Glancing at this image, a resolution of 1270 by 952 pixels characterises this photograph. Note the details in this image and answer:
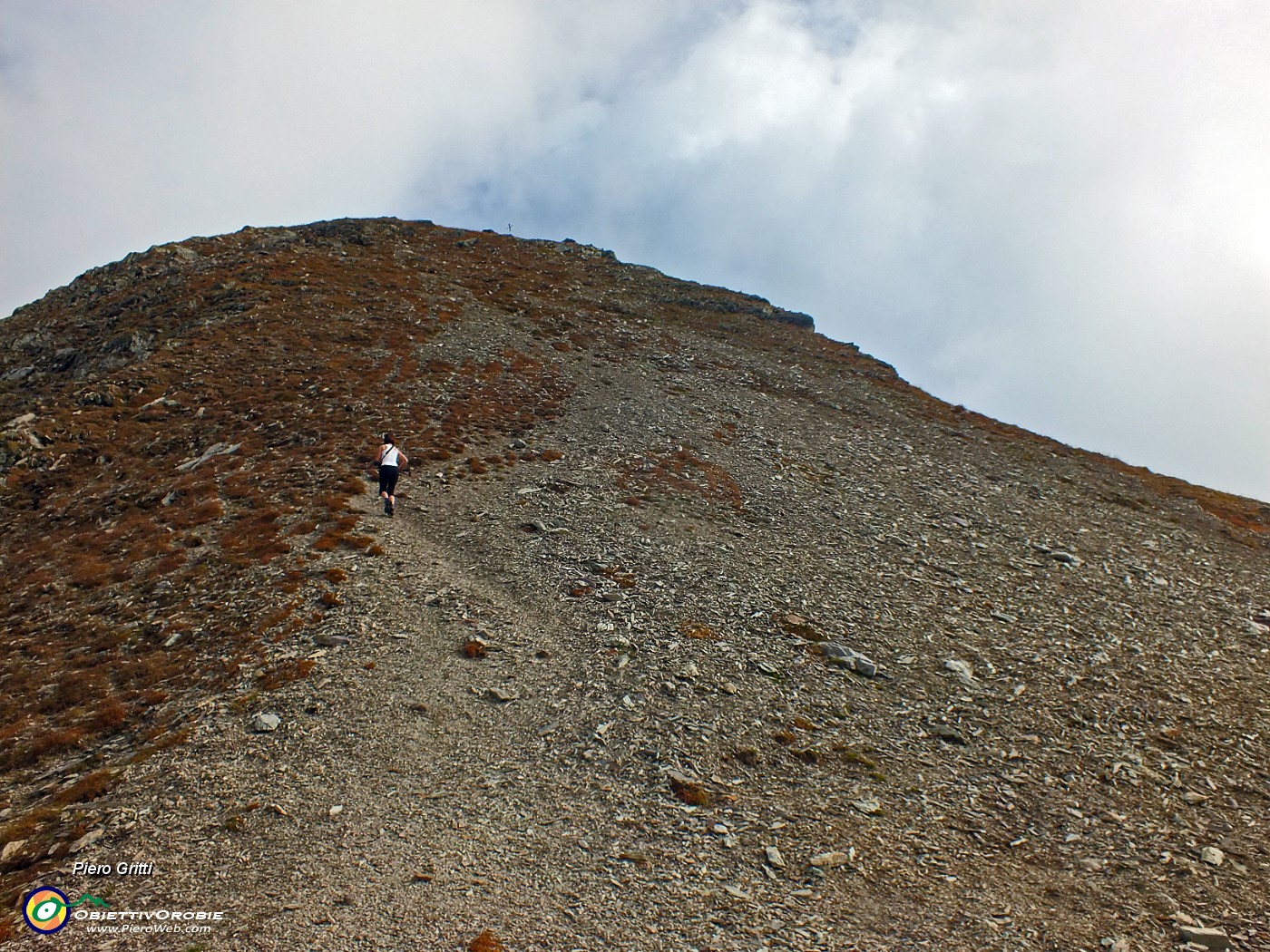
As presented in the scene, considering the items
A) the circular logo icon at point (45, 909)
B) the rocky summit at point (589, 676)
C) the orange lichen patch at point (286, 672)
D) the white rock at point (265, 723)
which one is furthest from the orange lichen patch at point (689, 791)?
the circular logo icon at point (45, 909)

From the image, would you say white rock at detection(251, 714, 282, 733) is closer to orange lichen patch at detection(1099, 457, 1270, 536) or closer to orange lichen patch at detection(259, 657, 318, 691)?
orange lichen patch at detection(259, 657, 318, 691)

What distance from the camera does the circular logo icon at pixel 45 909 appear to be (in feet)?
34.9

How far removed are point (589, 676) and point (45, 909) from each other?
11.2 metres

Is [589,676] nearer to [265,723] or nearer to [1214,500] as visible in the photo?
[265,723]

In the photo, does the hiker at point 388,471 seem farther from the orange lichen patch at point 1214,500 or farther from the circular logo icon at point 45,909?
the orange lichen patch at point 1214,500

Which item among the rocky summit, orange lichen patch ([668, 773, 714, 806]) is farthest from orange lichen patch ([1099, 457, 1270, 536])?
orange lichen patch ([668, 773, 714, 806])

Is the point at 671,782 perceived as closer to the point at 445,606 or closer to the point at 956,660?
the point at 445,606

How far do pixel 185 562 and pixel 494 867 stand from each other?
1814 centimetres

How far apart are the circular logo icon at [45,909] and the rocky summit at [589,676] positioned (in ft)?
0.88

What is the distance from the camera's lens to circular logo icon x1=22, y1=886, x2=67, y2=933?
34.9 ft

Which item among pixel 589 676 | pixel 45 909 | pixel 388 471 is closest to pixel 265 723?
pixel 45 909

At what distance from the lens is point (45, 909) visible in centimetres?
1096

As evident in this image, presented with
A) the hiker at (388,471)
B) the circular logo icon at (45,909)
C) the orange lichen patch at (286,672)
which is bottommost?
the circular logo icon at (45,909)

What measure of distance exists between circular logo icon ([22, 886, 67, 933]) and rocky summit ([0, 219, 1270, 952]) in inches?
10.5
